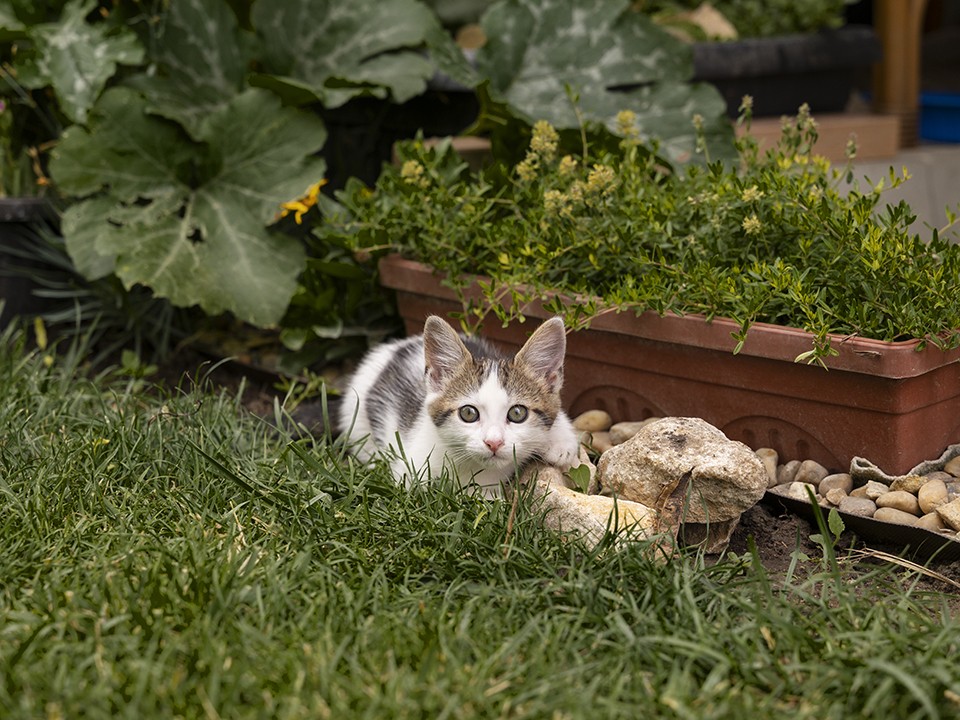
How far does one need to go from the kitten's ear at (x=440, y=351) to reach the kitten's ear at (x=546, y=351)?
0.15 metres

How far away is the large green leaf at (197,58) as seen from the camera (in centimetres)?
431

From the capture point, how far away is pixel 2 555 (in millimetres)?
2453

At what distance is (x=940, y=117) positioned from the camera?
21.6ft

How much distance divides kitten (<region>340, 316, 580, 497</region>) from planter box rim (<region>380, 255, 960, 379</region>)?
0.35 meters

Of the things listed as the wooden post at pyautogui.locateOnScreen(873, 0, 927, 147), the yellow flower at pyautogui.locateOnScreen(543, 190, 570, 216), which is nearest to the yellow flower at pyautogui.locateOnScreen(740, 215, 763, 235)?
the yellow flower at pyautogui.locateOnScreen(543, 190, 570, 216)

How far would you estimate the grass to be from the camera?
197cm

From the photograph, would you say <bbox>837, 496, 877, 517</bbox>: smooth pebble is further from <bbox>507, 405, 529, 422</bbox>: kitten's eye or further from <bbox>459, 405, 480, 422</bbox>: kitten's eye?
<bbox>459, 405, 480, 422</bbox>: kitten's eye

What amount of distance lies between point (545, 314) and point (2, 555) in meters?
1.63

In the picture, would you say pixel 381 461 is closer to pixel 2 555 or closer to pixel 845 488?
pixel 2 555

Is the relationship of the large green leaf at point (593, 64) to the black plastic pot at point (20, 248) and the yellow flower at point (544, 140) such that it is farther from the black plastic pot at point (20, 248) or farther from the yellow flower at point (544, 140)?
the black plastic pot at point (20, 248)

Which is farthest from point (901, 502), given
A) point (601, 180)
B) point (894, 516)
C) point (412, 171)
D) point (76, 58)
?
point (76, 58)

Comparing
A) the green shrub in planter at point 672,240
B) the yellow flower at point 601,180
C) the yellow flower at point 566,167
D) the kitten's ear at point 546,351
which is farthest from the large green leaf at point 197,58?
the kitten's ear at point 546,351

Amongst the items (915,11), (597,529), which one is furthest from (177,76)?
(915,11)

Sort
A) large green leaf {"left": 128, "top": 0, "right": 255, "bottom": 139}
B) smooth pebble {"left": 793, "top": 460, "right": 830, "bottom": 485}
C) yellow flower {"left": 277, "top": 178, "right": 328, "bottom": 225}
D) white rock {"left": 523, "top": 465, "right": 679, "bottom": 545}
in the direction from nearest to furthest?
white rock {"left": 523, "top": 465, "right": 679, "bottom": 545}
smooth pebble {"left": 793, "top": 460, "right": 830, "bottom": 485}
yellow flower {"left": 277, "top": 178, "right": 328, "bottom": 225}
large green leaf {"left": 128, "top": 0, "right": 255, "bottom": 139}
